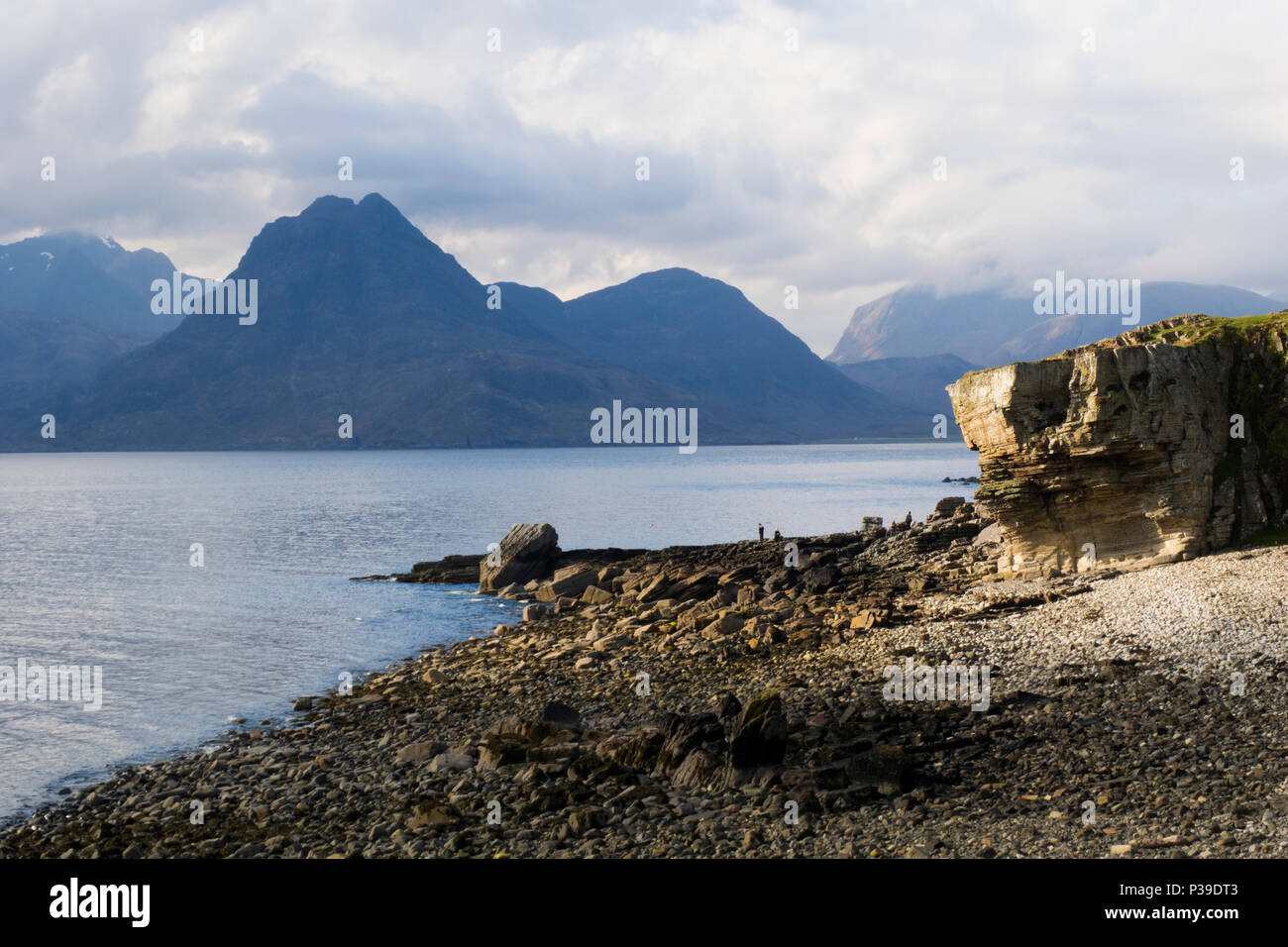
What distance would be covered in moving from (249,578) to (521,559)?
Result: 18763 millimetres

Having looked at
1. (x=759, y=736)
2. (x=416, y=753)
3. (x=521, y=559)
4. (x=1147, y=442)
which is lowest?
(x=416, y=753)

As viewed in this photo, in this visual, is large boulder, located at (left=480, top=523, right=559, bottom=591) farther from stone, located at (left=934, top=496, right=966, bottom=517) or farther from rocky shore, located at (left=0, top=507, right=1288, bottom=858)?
stone, located at (left=934, top=496, right=966, bottom=517)

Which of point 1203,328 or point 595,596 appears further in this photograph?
point 595,596

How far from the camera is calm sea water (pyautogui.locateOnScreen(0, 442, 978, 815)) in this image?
27734 millimetres

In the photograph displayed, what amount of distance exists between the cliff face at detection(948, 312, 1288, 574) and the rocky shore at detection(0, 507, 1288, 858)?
5.23 feet

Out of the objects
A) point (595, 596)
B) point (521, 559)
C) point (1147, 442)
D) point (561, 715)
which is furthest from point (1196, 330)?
point (521, 559)

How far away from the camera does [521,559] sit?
52531 mm

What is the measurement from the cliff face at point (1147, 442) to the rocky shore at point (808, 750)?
1.59 metres

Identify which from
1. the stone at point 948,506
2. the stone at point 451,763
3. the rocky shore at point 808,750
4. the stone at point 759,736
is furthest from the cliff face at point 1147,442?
the stone at point 948,506

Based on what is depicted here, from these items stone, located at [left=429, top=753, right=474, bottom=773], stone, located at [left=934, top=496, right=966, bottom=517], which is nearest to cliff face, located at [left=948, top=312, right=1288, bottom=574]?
stone, located at [left=429, top=753, right=474, bottom=773]

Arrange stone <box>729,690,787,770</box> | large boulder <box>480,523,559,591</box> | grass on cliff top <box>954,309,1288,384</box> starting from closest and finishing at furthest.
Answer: stone <box>729,690,787,770</box>
grass on cliff top <box>954,309,1288,384</box>
large boulder <box>480,523,559,591</box>

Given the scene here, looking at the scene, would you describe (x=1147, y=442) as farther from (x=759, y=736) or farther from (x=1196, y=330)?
(x=759, y=736)

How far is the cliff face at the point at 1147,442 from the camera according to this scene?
27328 millimetres

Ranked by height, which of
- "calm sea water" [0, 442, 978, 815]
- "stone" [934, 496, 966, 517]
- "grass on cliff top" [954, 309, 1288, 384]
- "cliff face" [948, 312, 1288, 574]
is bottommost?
"calm sea water" [0, 442, 978, 815]
